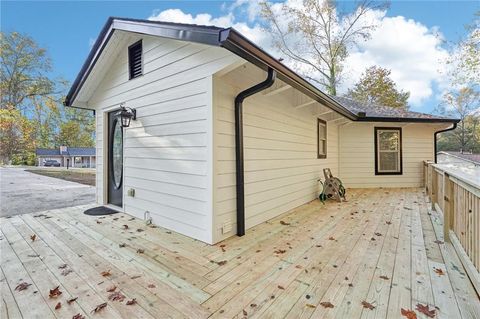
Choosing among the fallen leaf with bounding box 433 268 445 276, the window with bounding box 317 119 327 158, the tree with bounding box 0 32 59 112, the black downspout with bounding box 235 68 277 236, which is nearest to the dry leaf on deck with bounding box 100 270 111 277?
the black downspout with bounding box 235 68 277 236

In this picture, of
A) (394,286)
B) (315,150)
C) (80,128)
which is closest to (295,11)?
(315,150)

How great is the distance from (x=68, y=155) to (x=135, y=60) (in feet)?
112

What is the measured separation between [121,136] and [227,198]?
297 centimetres

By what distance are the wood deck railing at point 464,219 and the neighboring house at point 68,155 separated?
33664mm

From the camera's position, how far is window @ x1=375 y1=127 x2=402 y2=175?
8.03 m

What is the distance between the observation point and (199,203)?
324 cm

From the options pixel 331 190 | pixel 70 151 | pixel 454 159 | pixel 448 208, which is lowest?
pixel 331 190

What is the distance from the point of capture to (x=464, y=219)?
8.38 ft

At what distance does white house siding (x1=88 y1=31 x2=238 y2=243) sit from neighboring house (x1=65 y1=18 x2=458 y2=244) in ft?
0.05

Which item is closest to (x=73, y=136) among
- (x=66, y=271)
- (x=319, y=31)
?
(x=319, y=31)

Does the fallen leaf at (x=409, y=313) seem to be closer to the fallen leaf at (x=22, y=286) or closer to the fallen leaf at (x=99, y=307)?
the fallen leaf at (x=99, y=307)

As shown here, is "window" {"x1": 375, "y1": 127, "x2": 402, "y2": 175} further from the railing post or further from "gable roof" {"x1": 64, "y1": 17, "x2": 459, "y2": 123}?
the railing post

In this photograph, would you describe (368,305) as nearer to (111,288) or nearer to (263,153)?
(111,288)

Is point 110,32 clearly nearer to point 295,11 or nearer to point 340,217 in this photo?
point 340,217
